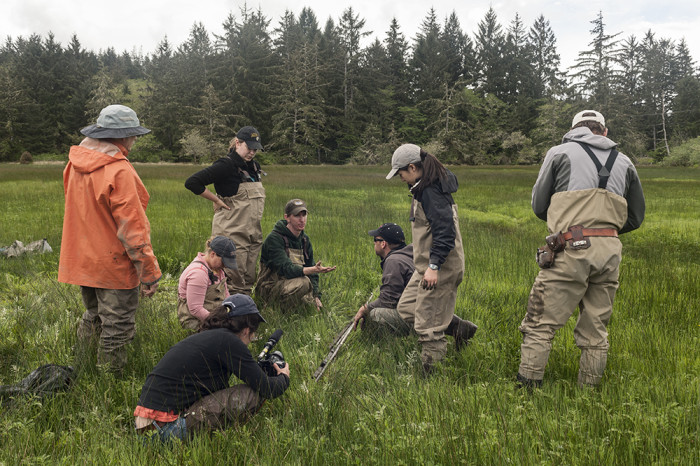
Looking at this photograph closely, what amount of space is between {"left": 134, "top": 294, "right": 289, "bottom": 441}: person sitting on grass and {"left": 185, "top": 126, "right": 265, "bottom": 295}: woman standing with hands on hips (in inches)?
83.5

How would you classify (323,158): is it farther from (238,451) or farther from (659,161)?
(238,451)

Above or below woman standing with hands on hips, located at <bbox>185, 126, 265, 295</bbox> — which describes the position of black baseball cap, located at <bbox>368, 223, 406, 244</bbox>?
below

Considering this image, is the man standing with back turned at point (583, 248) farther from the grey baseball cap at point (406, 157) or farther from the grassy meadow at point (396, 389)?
the grey baseball cap at point (406, 157)

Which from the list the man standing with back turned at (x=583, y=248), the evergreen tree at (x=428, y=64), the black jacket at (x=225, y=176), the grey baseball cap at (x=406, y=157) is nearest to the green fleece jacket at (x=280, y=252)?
the black jacket at (x=225, y=176)

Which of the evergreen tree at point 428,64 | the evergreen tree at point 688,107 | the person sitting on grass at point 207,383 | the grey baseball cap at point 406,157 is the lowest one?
the person sitting on grass at point 207,383

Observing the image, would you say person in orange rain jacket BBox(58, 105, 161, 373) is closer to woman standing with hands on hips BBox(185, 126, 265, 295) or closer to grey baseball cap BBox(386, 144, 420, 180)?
woman standing with hands on hips BBox(185, 126, 265, 295)

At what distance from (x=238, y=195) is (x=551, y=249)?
11.2ft

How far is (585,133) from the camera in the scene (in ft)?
11.3

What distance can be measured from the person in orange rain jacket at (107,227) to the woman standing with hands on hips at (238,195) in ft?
4.98

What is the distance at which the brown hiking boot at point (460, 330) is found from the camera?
436 cm

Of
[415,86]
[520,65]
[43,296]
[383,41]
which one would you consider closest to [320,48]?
[383,41]

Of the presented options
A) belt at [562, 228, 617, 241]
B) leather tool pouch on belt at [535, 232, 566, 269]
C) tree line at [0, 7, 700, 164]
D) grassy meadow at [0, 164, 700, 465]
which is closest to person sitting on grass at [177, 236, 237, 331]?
grassy meadow at [0, 164, 700, 465]

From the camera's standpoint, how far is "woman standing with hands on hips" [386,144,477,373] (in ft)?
12.1

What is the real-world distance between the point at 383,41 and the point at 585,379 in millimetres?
67558
